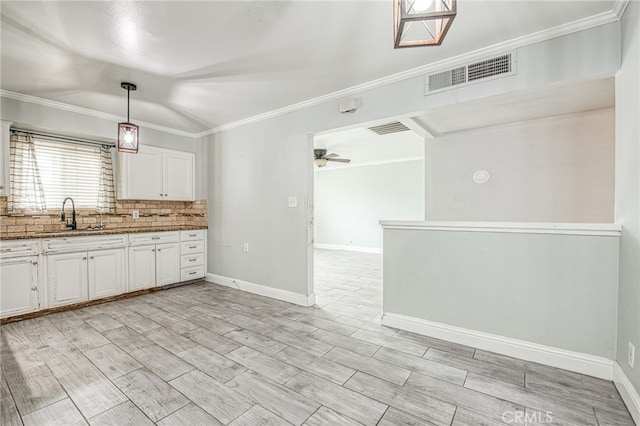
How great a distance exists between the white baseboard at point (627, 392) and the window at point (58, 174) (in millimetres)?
5607

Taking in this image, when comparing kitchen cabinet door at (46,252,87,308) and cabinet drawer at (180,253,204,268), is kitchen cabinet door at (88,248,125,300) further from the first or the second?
cabinet drawer at (180,253,204,268)

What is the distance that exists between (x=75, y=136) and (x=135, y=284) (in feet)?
7.06

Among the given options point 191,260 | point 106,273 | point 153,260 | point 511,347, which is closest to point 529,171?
point 511,347

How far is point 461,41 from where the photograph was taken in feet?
7.49

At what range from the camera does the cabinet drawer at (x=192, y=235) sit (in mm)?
4527

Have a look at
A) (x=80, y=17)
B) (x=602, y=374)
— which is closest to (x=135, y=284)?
(x=80, y=17)

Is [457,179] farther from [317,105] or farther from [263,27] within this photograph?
[263,27]

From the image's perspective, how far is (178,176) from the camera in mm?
4680

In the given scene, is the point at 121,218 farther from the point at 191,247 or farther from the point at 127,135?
the point at 127,135

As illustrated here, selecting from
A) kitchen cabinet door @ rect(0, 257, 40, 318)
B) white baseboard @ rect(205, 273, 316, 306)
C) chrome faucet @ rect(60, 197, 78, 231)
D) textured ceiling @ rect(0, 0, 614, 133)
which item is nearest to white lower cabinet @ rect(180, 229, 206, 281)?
white baseboard @ rect(205, 273, 316, 306)

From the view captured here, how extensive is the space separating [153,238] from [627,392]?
16.3 feet

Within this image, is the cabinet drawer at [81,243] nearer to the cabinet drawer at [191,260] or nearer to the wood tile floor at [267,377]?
the wood tile floor at [267,377]

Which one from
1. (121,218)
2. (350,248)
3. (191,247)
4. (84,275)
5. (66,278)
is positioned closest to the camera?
(66,278)

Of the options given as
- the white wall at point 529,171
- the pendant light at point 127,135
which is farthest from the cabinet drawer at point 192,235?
the white wall at point 529,171
